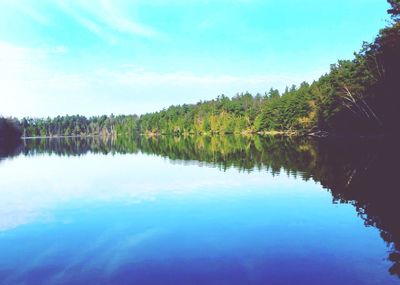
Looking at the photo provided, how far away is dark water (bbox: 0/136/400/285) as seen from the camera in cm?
1283

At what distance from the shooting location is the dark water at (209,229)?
1283 cm

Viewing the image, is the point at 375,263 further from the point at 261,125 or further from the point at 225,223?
the point at 261,125

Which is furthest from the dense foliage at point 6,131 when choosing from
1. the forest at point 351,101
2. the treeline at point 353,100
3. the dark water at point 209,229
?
the dark water at point 209,229

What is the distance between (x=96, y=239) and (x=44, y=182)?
70.8 feet

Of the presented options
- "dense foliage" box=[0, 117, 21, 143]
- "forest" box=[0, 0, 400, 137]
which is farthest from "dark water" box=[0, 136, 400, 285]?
"dense foliage" box=[0, 117, 21, 143]

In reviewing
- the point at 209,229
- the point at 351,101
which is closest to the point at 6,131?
the point at 351,101

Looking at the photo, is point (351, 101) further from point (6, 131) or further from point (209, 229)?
point (6, 131)

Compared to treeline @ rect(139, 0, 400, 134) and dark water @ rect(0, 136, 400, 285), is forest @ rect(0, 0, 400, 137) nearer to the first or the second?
treeline @ rect(139, 0, 400, 134)

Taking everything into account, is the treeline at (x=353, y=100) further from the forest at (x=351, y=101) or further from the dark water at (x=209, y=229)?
the dark water at (x=209, y=229)

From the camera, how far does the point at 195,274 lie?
1260cm

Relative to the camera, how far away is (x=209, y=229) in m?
18.3

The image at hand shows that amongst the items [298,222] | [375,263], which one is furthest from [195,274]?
[298,222]

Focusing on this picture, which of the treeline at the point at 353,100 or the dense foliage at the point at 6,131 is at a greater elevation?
the treeline at the point at 353,100

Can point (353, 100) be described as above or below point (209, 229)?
above
